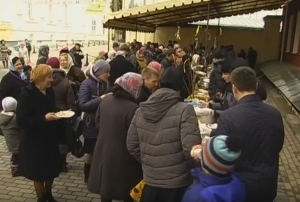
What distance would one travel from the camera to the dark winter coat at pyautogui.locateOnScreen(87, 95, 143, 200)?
12.2ft

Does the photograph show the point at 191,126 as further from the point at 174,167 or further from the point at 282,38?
the point at 282,38

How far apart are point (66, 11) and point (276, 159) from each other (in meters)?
52.1

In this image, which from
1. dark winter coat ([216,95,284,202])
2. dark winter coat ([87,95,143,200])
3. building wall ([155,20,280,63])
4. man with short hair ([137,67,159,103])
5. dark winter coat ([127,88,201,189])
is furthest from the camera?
building wall ([155,20,280,63])

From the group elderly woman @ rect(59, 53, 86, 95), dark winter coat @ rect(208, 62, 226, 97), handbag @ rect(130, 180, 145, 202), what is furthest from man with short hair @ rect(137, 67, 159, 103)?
elderly woman @ rect(59, 53, 86, 95)

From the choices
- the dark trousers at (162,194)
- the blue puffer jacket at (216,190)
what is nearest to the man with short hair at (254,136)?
the blue puffer jacket at (216,190)

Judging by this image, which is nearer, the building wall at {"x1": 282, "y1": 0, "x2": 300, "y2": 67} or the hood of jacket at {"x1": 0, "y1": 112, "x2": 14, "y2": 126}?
the hood of jacket at {"x1": 0, "y1": 112, "x2": 14, "y2": 126}

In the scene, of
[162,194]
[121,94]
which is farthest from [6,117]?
[162,194]

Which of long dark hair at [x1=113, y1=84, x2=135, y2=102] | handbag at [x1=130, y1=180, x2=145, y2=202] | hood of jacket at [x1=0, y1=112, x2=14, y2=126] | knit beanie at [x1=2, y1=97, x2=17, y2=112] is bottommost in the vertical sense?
handbag at [x1=130, y1=180, x2=145, y2=202]

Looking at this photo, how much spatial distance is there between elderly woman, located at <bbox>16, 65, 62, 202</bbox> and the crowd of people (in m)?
0.01

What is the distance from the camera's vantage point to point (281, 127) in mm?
3020

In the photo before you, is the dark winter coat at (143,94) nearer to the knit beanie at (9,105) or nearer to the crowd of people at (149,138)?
the crowd of people at (149,138)

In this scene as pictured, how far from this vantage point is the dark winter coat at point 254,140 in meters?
2.90

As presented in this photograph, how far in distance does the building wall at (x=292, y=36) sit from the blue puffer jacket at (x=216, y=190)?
60.0ft

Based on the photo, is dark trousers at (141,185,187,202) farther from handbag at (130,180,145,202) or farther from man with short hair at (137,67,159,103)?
man with short hair at (137,67,159,103)
